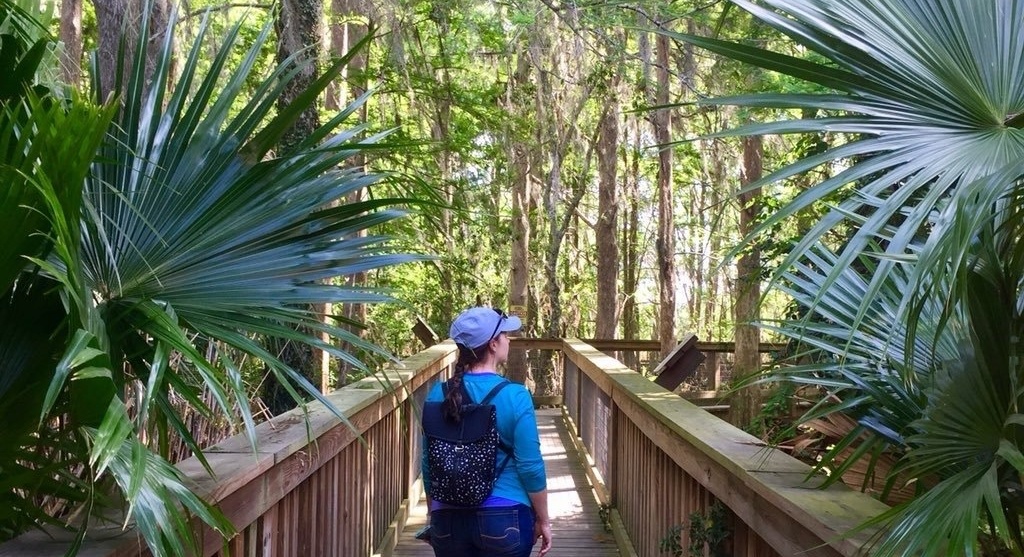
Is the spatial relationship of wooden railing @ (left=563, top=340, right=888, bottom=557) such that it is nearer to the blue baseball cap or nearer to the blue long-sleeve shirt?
the blue long-sleeve shirt

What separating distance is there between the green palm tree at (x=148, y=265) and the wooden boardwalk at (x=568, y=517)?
3.51 meters

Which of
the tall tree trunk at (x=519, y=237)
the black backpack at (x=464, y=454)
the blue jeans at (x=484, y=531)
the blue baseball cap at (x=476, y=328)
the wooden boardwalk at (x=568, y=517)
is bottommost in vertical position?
the wooden boardwalk at (x=568, y=517)

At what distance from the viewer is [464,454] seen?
3.06m

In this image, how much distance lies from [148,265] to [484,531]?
1.58 m

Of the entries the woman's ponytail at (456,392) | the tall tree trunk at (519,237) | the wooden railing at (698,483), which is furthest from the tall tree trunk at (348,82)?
the tall tree trunk at (519,237)

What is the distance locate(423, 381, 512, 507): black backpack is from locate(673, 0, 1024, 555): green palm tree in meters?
1.31

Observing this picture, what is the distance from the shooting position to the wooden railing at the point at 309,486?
7.20 feet

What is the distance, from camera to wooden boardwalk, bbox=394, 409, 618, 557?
577 cm

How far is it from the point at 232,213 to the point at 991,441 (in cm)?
180

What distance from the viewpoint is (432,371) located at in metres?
7.40

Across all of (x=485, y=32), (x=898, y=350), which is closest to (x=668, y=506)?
(x=898, y=350)

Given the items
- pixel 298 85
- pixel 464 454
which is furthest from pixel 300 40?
pixel 464 454

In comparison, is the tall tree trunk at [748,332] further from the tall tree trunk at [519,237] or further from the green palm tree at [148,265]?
the green palm tree at [148,265]

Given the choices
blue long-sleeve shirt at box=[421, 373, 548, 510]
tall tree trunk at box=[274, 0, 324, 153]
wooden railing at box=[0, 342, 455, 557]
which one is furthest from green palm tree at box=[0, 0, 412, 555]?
tall tree trunk at box=[274, 0, 324, 153]
